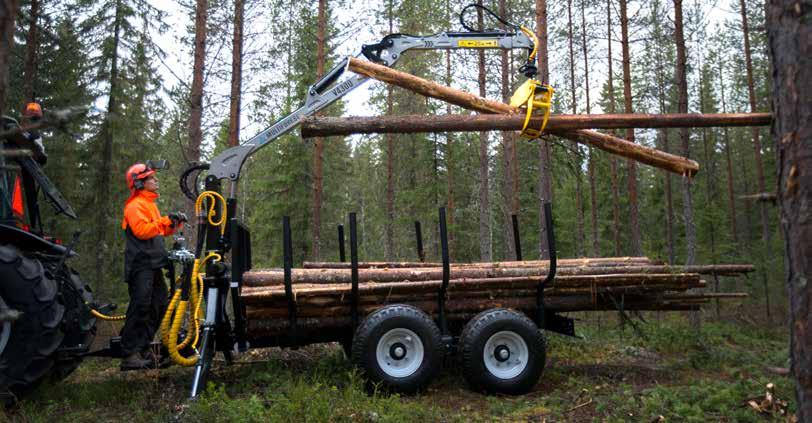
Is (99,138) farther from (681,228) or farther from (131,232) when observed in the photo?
(681,228)

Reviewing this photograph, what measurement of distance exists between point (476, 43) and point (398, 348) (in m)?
3.94

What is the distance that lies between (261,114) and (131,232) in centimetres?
1014

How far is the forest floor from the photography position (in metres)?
5.42

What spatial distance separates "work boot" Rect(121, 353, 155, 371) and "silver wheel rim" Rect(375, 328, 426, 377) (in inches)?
99.7

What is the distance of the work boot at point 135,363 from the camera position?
21.0ft

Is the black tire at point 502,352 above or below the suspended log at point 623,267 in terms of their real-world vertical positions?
below

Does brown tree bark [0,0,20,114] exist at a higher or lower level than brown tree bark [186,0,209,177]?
lower

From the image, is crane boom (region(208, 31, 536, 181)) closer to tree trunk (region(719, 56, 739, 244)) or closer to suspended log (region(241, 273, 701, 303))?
suspended log (region(241, 273, 701, 303))

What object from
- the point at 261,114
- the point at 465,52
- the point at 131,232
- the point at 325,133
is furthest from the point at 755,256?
the point at 131,232

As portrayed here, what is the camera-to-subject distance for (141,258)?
657 centimetres

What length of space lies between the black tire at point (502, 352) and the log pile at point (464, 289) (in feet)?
1.36

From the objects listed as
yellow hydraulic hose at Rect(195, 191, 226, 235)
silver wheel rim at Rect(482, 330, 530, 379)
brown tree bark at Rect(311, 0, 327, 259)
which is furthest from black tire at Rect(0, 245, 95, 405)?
brown tree bark at Rect(311, 0, 327, 259)

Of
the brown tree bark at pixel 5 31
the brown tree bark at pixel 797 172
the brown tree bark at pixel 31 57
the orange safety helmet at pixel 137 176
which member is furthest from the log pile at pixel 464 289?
the brown tree bark at pixel 31 57

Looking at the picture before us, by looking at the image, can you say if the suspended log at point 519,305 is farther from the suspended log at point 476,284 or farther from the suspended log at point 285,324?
the suspended log at point 476,284
